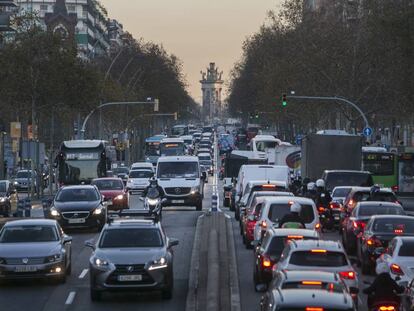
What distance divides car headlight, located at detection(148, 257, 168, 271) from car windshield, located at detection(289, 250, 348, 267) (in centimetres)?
382

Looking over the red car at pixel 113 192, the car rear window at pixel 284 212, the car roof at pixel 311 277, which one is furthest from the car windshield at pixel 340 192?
the car roof at pixel 311 277

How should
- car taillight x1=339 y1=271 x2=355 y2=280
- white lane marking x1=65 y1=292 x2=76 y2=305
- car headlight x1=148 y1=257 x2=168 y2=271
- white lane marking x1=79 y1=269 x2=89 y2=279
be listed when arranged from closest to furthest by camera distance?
car taillight x1=339 y1=271 x2=355 y2=280 → car headlight x1=148 y1=257 x2=168 y2=271 → white lane marking x1=65 y1=292 x2=76 y2=305 → white lane marking x1=79 y1=269 x2=89 y2=279

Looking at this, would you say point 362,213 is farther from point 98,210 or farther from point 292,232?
point 98,210

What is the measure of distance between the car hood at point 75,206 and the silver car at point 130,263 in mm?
15289

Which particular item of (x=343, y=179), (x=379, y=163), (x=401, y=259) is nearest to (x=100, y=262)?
(x=401, y=259)

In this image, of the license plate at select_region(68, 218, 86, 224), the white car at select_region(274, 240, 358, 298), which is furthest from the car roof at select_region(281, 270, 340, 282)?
the license plate at select_region(68, 218, 86, 224)

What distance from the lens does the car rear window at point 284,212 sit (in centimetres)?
2964

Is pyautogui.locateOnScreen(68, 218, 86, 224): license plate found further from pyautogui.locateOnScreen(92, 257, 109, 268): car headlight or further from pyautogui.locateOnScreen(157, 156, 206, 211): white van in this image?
pyautogui.locateOnScreen(92, 257, 109, 268): car headlight

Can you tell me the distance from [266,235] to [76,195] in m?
17.1

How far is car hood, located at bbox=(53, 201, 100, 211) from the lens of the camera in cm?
3966

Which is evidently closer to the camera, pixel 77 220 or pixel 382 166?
pixel 77 220

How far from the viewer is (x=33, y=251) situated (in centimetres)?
2559

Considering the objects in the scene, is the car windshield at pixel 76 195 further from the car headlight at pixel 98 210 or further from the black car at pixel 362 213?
the black car at pixel 362 213

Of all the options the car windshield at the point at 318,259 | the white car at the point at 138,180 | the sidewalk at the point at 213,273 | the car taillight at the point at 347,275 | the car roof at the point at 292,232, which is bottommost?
the white car at the point at 138,180
